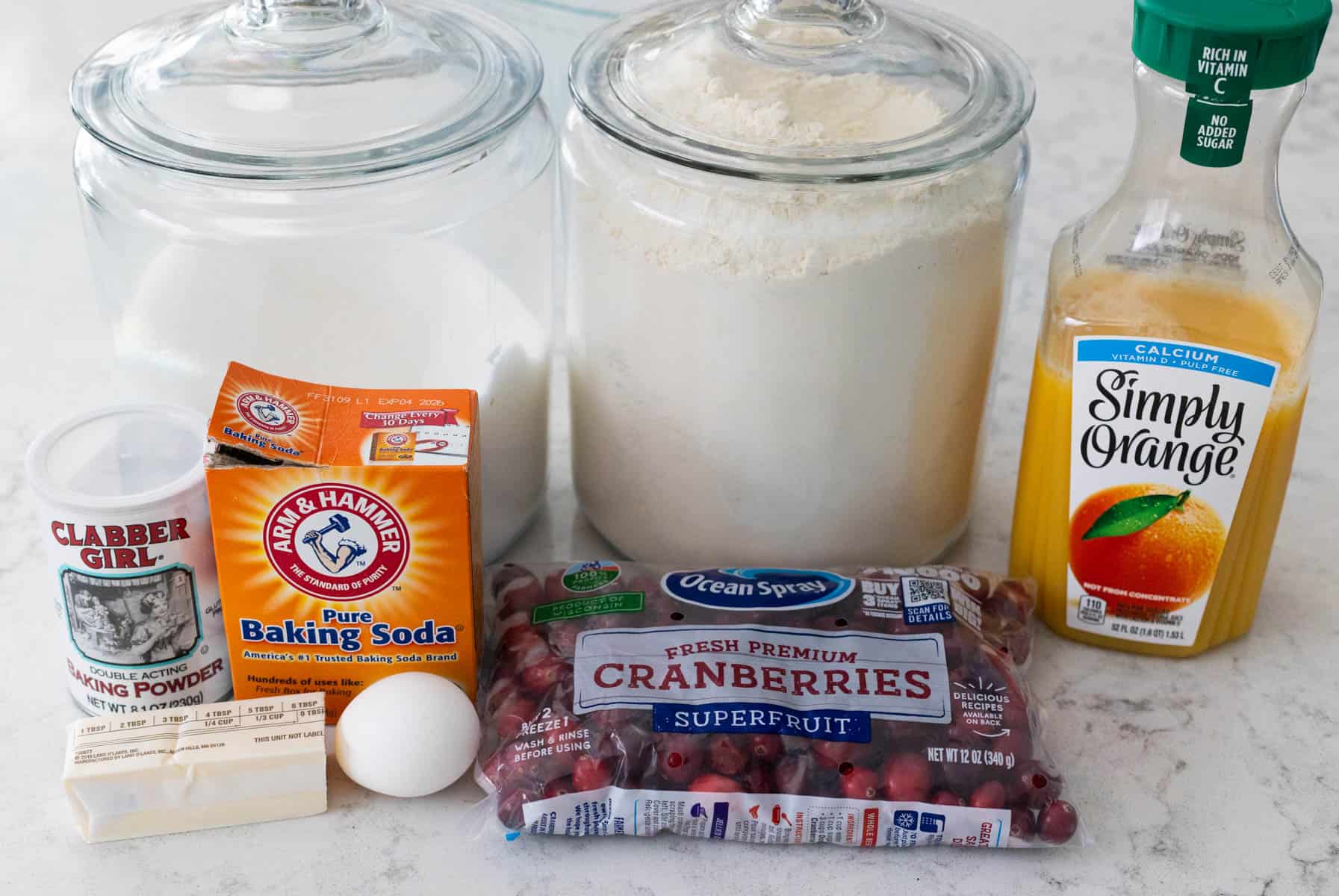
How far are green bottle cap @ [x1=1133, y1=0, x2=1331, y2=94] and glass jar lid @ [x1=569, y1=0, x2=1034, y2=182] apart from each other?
11 cm

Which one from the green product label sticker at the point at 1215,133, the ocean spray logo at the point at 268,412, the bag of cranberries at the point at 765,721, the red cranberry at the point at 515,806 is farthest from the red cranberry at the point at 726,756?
the green product label sticker at the point at 1215,133

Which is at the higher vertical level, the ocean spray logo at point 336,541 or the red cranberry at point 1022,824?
the ocean spray logo at point 336,541

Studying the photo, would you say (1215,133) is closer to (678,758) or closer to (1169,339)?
(1169,339)

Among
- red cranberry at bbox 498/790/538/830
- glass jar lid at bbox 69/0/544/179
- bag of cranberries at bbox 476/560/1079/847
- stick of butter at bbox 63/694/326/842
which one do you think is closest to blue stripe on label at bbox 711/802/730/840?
bag of cranberries at bbox 476/560/1079/847

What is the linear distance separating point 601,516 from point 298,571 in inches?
11.4

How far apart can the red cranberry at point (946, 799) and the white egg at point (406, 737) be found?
10.9 inches

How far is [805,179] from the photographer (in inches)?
33.3

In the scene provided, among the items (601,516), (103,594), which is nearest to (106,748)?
(103,594)

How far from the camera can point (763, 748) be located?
0.84 metres

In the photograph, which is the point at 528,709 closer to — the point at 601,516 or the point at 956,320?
the point at 601,516

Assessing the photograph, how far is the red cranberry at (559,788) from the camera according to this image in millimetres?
832

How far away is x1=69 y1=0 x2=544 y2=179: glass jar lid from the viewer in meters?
0.89

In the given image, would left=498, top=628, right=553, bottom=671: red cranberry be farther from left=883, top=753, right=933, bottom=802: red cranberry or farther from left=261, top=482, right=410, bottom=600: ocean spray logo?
left=883, top=753, right=933, bottom=802: red cranberry

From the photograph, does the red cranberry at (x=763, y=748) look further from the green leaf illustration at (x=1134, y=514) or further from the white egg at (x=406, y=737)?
the green leaf illustration at (x=1134, y=514)
